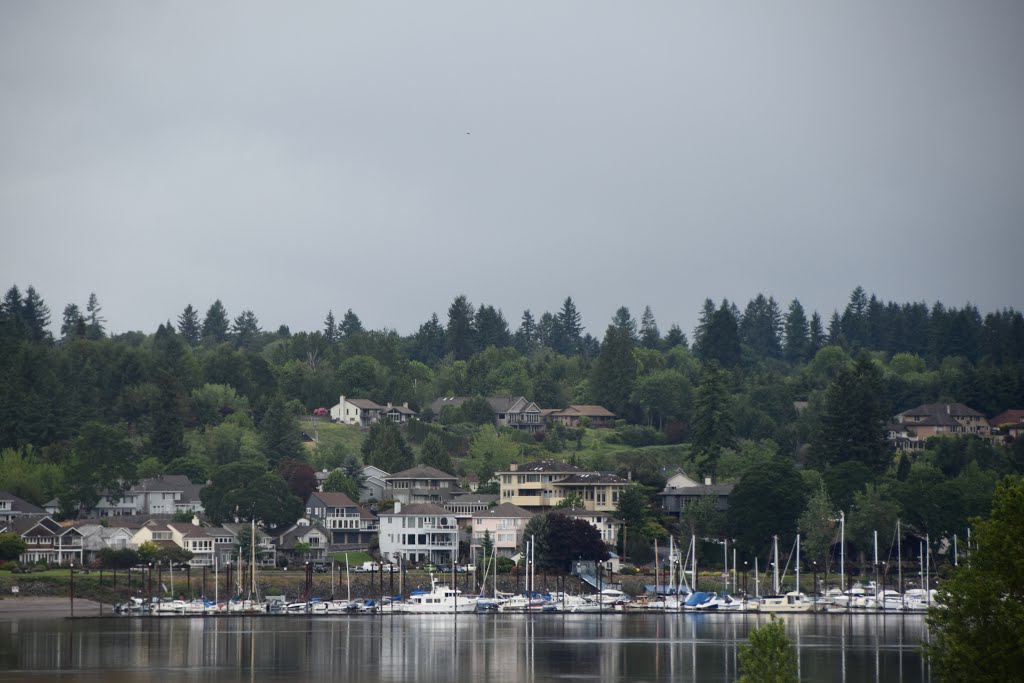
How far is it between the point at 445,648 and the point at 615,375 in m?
114

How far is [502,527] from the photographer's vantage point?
12925 cm

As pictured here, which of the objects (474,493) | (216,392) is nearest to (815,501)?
(474,493)

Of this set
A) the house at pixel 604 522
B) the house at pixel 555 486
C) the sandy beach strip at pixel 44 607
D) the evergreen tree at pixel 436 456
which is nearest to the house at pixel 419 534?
the house at pixel 555 486

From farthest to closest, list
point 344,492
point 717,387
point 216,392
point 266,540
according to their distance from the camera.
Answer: point 216,392
point 717,387
point 344,492
point 266,540

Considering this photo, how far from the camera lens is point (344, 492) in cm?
14012

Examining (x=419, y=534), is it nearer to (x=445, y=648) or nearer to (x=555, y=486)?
(x=555, y=486)

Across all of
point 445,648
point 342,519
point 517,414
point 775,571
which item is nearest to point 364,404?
point 517,414

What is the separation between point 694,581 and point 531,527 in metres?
13.4

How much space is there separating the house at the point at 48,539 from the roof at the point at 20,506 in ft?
14.5

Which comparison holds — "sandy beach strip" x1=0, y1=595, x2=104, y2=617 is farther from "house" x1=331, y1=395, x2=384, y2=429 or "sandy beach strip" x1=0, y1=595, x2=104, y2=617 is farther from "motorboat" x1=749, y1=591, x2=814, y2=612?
"house" x1=331, y1=395, x2=384, y2=429

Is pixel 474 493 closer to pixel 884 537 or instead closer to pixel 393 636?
pixel 884 537

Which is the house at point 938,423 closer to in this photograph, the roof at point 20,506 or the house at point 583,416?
the house at point 583,416

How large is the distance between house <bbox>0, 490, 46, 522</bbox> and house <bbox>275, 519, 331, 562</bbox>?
65.9 feet

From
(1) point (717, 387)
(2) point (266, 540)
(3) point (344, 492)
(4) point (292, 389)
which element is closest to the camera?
(2) point (266, 540)
